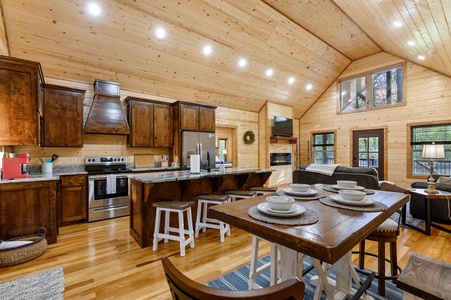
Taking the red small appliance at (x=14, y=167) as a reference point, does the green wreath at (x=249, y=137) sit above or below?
above

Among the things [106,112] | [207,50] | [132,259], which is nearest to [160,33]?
[207,50]

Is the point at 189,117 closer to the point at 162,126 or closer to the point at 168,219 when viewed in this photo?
the point at 162,126

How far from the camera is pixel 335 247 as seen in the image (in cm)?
89

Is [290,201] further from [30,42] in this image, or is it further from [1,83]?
[30,42]

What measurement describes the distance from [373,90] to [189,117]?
19.5 feet

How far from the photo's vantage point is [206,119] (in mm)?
5504

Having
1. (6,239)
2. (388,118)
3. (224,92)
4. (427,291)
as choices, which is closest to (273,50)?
(224,92)

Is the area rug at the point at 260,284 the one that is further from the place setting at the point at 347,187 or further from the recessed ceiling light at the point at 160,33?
the recessed ceiling light at the point at 160,33

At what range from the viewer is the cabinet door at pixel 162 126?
4.97 meters

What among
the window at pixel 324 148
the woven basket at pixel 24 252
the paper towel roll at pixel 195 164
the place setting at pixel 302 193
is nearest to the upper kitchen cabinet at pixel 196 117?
the paper towel roll at pixel 195 164

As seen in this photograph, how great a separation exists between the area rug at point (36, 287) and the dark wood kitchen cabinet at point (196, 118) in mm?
3491

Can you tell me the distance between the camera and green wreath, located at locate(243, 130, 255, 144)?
7082mm

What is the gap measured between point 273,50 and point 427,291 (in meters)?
5.22

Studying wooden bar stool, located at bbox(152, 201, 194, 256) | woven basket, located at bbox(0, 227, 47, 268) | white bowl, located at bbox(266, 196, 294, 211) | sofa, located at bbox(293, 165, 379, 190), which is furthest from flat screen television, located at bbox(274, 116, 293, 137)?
woven basket, located at bbox(0, 227, 47, 268)
